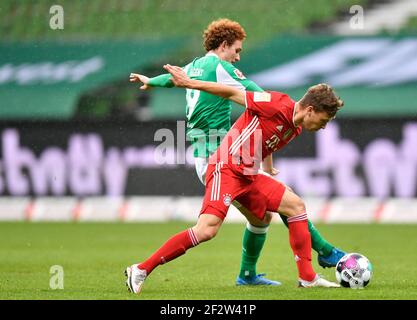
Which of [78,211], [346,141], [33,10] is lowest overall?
[78,211]

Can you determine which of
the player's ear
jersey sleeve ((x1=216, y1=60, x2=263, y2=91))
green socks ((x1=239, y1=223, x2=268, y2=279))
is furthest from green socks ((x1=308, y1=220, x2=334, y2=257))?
the player's ear

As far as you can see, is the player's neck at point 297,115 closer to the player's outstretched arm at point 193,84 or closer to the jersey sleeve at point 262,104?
the jersey sleeve at point 262,104

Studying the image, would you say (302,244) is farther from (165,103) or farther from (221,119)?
(165,103)

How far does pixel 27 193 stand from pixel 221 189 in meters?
10.9

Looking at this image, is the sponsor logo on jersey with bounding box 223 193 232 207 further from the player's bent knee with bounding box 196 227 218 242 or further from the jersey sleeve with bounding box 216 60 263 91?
the jersey sleeve with bounding box 216 60 263 91

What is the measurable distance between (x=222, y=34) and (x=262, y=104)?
102cm

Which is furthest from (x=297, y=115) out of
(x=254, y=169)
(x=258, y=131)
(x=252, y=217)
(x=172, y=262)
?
(x=172, y=262)

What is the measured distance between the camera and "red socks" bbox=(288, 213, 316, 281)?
26.4 ft

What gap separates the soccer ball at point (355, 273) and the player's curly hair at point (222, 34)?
87.1 inches

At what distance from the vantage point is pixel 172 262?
36.6 feet

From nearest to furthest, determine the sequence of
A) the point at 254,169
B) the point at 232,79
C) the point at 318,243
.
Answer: the point at 254,169, the point at 232,79, the point at 318,243
